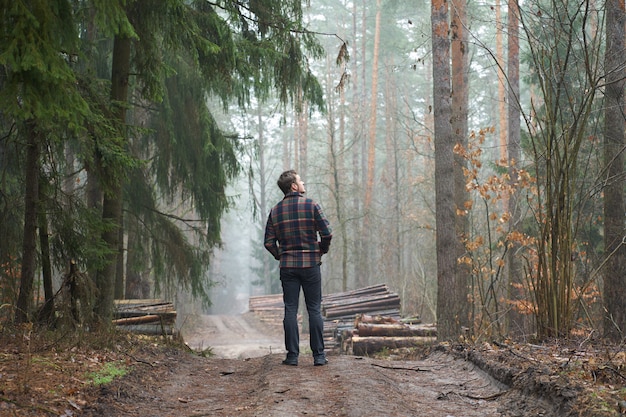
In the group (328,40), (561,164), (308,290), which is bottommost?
(308,290)

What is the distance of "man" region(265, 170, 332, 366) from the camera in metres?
7.09

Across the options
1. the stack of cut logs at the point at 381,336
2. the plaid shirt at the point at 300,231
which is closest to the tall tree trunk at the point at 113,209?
the plaid shirt at the point at 300,231

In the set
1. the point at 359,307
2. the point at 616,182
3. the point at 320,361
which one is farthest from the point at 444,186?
the point at 359,307

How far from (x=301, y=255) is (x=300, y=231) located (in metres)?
0.27

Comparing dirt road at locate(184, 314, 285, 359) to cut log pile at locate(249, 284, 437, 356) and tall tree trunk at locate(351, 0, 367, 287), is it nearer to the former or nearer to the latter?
cut log pile at locate(249, 284, 437, 356)

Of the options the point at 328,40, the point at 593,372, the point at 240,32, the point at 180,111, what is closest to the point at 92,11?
the point at 240,32

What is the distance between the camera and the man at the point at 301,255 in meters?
7.09

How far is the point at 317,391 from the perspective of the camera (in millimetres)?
5551

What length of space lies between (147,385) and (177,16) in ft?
13.7

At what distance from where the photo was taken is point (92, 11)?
8742 mm

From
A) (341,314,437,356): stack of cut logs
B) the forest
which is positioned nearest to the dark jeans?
the forest

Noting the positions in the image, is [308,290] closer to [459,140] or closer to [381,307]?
[459,140]

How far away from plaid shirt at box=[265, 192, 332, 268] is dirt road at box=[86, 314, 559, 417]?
3.97 ft

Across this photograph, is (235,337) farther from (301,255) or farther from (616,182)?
(301,255)
